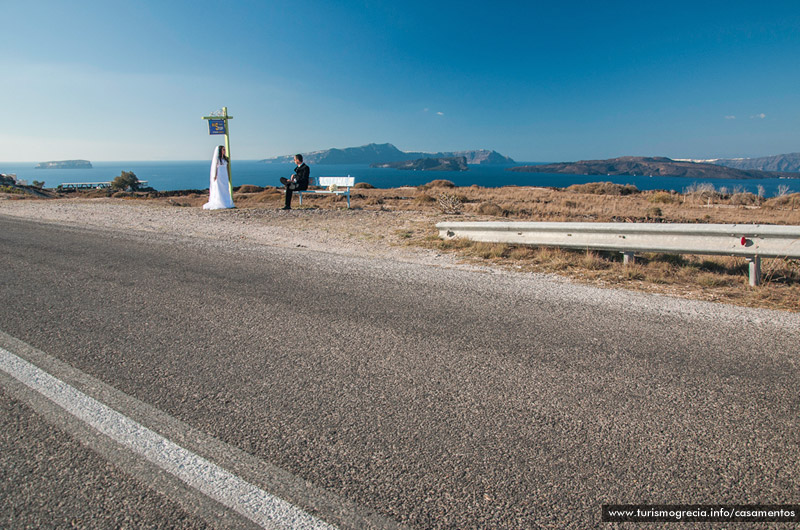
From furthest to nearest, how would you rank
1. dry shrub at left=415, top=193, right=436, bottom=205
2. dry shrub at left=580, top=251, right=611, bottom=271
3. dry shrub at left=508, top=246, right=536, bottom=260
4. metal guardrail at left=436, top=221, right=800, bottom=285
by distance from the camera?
1. dry shrub at left=415, top=193, right=436, bottom=205
2. dry shrub at left=508, top=246, right=536, bottom=260
3. dry shrub at left=580, top=251, right=611, bottom=271
4. metal guardrail at left=436, top=221, right=800, bottom=285

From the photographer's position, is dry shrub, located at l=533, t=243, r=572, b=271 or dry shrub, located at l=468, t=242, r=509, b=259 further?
dry shrub, located at l=468, t=242, r=509, b=259

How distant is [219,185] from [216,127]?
95.1 inches

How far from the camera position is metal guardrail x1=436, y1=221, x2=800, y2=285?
560 centimetres

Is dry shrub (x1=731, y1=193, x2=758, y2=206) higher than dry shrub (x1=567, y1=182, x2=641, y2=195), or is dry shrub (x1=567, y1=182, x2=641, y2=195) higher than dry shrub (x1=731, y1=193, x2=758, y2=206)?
dry shrub (x1=567, y1=182, x2=641, y2=195)

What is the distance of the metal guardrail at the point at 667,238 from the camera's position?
5.60 metres

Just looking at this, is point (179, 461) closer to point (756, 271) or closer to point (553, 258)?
point (553, 258)

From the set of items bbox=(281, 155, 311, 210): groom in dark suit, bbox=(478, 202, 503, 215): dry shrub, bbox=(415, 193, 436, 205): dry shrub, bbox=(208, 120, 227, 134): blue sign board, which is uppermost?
bbox=(208, 120, 227, 134): blue sign board

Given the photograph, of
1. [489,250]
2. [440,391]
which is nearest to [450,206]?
[489,250]

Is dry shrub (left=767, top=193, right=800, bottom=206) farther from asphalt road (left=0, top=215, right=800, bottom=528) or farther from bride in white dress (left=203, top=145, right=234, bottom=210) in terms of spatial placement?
bride in white dress (left=203, top=145, right=234, bottom=210)

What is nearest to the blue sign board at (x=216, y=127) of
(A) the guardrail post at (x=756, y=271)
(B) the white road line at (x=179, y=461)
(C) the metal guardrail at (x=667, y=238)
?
(C) the metal guardrail at (x=667, y=238)

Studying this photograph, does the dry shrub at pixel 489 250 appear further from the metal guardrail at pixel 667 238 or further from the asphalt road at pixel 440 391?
the asphalt road at pixel 440 391

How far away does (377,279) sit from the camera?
6.05 m

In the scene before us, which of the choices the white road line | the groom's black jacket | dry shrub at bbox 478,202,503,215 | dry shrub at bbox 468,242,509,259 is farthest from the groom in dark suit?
the white road line

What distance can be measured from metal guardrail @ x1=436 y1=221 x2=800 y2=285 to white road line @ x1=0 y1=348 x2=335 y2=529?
6299mm
